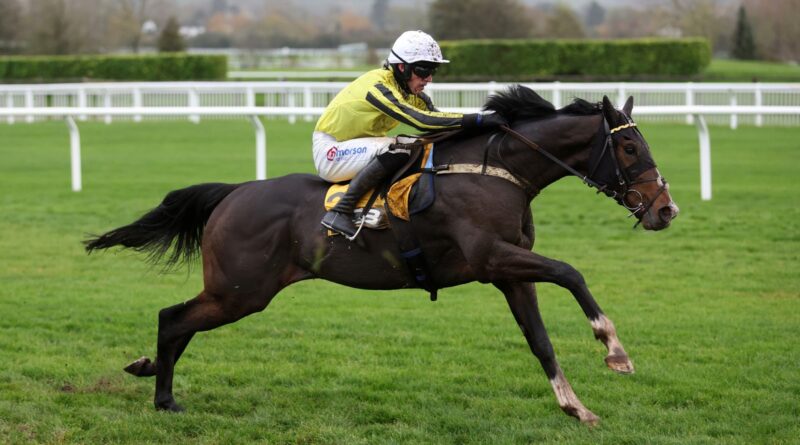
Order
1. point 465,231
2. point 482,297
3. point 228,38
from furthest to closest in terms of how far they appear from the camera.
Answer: point 228,38 < point 482,297 < point 465,231

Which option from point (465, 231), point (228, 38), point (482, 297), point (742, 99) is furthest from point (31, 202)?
point (228, 38)

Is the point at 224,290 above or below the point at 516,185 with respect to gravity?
below

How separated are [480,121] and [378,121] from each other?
56 centimetres

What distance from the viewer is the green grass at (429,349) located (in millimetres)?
5477

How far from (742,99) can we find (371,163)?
19613 mm

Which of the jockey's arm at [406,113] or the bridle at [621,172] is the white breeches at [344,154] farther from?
the bridle at [621,172]

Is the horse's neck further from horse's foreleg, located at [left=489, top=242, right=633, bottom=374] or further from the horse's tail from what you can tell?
the horse's tail

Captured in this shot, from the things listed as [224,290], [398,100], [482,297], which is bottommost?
[482,297]

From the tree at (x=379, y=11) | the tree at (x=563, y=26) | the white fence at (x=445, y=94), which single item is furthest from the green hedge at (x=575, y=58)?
the tree at (x=379, y=11)

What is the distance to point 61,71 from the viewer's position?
36.9 meters

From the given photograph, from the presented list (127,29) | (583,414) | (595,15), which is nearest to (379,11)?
(595,15)

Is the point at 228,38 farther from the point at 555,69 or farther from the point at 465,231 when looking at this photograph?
the point at 465,231

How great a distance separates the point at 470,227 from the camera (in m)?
5.45

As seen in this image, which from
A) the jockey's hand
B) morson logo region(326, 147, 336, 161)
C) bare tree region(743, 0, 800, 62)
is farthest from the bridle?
bare tree region(743, 0, 800, 62)
